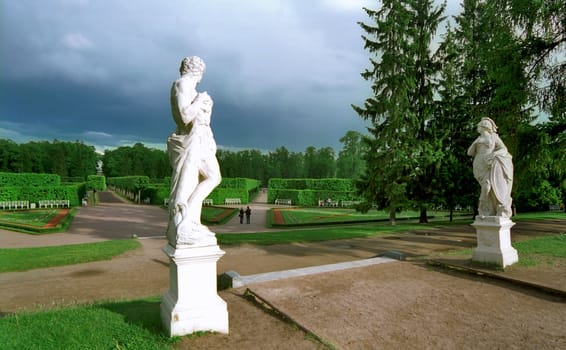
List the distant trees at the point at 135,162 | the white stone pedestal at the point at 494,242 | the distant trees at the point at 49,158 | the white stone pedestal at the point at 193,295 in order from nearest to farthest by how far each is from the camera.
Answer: the white stone pedestal at the point at 193,295
the white stone pedestal at the point at 494,242
the distant trees at the point at 49,158
the distant trees at the point at 135,162

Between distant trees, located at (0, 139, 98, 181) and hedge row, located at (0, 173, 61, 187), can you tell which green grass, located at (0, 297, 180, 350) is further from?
distant trees, located at (0, 139, 98, 181)

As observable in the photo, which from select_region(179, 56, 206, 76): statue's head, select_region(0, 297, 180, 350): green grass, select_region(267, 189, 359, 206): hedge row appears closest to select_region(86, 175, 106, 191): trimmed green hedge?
select_region(267, 189, 359, 206): hedge row

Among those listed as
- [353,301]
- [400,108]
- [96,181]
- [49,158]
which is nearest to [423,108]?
[400,108]

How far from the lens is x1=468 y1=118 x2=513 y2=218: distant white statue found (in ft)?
22.5

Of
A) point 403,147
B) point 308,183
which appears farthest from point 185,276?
point 308,183

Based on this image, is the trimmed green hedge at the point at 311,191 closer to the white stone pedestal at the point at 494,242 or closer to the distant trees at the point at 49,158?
the white stone pedestal at the point at 494,242

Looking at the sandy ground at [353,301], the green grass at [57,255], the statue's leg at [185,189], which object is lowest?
the green grass at [57,255]

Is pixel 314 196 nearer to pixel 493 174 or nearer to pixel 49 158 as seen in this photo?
pixel 493 174

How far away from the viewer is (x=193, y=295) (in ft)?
11.6

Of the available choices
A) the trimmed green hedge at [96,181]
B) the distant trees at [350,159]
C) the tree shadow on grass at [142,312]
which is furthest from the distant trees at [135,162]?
the tree shadow on grass at [142,312]

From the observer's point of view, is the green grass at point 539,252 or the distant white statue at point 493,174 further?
the green grass at point 539,252

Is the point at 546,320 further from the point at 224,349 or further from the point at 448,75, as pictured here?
the point at 448,75

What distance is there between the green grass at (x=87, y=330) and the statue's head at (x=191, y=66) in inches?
122

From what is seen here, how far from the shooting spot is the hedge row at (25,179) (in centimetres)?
3381
